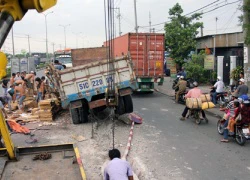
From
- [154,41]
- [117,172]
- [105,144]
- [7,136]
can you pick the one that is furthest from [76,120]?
[154,41]

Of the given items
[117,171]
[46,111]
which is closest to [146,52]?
[46,111]

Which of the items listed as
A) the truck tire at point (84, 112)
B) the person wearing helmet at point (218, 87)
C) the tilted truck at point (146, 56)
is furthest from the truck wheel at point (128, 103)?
the tilted truck at point (146, 56)

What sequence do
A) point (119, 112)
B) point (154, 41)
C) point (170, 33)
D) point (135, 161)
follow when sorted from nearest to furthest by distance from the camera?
point (135, 161), point (119, 112), point (154, 41), point (170, 33)

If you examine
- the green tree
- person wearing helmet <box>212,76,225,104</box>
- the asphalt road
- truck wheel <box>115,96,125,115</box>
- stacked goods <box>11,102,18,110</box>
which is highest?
the green tree

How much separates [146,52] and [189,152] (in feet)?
36.1

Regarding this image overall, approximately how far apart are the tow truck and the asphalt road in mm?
1749

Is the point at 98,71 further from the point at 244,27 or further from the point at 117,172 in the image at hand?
the point at 117,172

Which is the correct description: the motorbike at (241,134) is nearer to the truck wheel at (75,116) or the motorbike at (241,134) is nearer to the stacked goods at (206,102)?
the stacked goods at (206,102)

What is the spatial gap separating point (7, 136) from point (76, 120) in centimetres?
531

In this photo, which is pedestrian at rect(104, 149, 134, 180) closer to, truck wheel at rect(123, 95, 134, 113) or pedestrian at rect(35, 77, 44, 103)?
truck wheel at rect(123, 95, 134, 113)

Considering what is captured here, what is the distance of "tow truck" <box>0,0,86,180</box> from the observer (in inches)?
162

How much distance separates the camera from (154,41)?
1836 cm

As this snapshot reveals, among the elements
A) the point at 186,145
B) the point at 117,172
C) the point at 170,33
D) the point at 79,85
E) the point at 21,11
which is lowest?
the point at 186,145

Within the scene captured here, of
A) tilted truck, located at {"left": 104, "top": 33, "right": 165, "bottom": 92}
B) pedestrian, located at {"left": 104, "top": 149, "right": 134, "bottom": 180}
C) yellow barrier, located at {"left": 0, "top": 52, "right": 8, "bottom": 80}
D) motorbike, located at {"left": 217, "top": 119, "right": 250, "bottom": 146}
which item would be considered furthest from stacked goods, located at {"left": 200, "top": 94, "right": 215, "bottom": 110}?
yellow barrier, located at {"left": 0, "top": 52, "right": 8, "bottom": 80}
